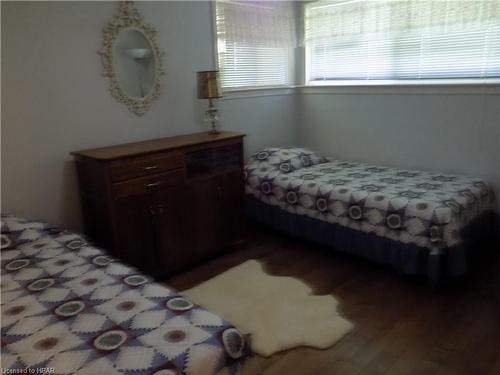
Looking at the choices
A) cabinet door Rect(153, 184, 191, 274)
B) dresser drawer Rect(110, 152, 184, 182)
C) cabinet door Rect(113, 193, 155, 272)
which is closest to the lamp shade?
dresser drawer Rect(110, 152, 184, 182)

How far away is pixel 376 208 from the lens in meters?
2.65

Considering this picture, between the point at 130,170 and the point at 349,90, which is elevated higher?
the point at 349,90

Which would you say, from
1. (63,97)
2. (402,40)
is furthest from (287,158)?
(63,97)

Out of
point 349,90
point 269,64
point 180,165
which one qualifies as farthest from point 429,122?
point 180,165

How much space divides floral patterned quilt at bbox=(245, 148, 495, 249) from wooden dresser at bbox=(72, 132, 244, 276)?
1.42ft

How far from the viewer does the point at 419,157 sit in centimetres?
337

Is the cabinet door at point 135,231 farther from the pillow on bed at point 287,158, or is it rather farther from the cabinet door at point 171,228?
the pillow on bed at point 287,158

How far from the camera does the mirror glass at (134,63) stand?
2.74 m

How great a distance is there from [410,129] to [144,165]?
228 cm

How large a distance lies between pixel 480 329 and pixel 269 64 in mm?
2866

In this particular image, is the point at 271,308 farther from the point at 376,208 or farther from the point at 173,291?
the point at 376,208

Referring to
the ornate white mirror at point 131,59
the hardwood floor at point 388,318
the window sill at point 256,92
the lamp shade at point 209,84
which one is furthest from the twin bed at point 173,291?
the ornate white mirror at point 131,59

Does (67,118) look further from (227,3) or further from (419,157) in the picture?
(419,157)

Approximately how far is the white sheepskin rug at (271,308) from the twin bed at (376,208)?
1.72 ft
